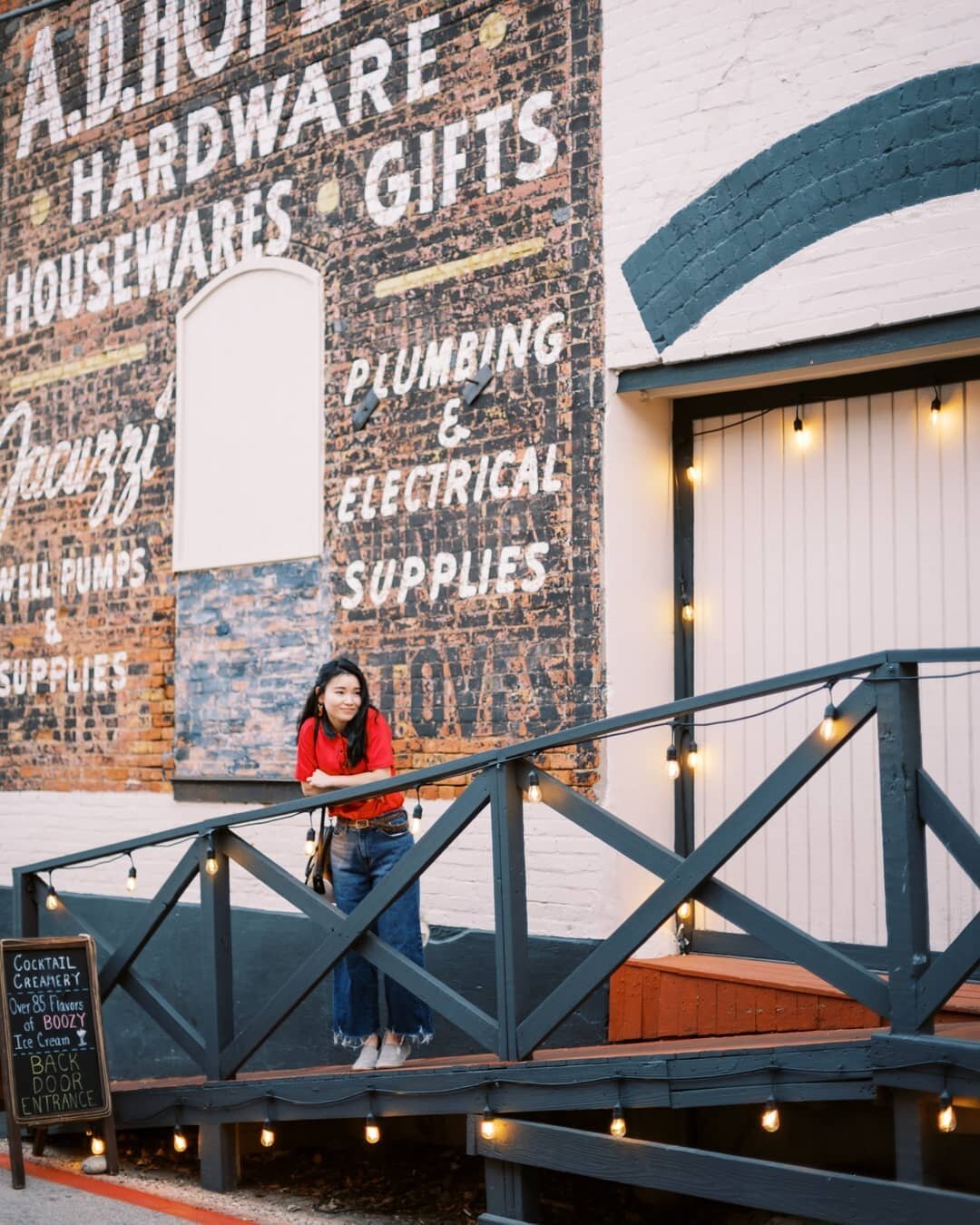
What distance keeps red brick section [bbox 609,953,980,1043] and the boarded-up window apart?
9.34ft

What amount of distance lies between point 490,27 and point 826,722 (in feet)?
14.3

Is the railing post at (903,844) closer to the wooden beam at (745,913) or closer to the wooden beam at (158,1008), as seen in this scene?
the wooden beam at (745,913)

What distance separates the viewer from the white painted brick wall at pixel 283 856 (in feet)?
21.8

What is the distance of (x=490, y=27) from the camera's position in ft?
23.7

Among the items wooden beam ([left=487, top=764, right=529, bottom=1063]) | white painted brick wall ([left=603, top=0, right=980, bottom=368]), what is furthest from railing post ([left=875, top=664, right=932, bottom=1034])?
white painted brick wall ([left=603, top=0, right=980, bottom=368])

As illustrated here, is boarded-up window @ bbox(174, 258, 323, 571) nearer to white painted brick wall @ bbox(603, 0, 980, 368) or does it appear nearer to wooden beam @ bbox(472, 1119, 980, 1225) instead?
white painted brick wall @ bbox(603, 0, 980, 368)

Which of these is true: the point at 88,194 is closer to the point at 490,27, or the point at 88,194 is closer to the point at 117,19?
the point at 117,19

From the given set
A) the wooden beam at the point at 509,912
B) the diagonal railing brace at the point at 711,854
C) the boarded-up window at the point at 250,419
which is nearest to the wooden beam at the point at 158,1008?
the wooden beam at the point at 509,912

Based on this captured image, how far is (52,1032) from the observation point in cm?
628

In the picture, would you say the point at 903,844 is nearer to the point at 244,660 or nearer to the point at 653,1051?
the point at 653,1051

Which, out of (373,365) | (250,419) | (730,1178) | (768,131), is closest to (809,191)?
(768,131)

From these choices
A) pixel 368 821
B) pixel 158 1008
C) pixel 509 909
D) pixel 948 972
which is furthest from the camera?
pixel 158 1008

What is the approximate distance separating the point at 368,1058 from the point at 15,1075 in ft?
4.88

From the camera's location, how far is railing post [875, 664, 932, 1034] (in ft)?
13.4
